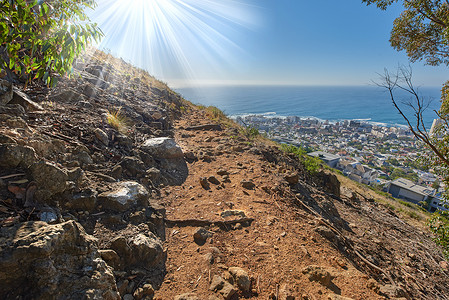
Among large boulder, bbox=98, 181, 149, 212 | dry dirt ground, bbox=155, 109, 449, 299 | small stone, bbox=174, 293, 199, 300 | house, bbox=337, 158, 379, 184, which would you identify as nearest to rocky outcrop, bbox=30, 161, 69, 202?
large boulder, bbox=98, 181, 149, 212

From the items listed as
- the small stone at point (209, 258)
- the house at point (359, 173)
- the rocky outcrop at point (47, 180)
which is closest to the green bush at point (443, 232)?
the small stone at point (209, 258)

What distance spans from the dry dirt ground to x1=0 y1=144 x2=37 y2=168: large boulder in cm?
188

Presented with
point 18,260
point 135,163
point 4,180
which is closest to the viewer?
point 18,260

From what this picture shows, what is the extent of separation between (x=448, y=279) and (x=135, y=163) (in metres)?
7.15

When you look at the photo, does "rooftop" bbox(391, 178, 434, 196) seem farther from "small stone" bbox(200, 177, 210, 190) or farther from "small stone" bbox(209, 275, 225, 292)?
"small stone" bbox(209, 275, 225, 292)

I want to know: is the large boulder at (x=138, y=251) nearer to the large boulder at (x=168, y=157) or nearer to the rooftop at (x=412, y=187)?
the large boulder at (x=168, y=157)

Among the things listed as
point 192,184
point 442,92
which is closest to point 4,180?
point 192,184

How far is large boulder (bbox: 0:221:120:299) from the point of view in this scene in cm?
137

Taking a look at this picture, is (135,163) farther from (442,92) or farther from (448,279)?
(442,92)

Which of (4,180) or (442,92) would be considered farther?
(442,92)

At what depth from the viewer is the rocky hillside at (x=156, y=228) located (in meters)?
1.68

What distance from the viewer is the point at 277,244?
2.92 meters

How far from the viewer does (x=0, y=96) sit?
2895 mm

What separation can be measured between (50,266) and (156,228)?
1.55m
